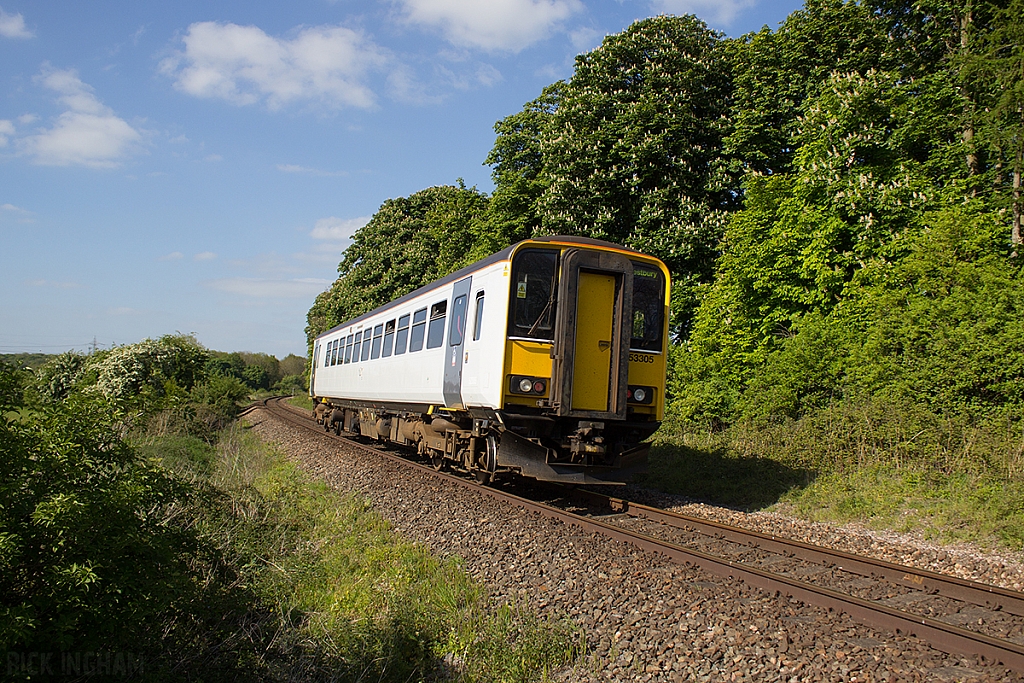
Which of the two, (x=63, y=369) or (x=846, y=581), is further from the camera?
(x=63, y=369)

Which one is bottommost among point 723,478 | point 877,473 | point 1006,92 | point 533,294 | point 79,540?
point 723,478

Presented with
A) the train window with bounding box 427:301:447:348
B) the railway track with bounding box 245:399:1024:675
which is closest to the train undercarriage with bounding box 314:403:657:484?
the railway track with bounding box 245:399:1024:675

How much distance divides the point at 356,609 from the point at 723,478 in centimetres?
700

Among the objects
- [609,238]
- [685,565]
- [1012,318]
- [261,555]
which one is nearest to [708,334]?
[609,238]

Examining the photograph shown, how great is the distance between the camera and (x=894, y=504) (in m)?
8.53

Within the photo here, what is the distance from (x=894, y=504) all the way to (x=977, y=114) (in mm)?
8486

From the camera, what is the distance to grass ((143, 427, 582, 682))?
4637mm

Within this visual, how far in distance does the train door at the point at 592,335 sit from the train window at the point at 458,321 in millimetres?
1759

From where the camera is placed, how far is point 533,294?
8.48 metres

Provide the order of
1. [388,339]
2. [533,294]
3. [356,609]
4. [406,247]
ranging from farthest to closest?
[406,247]
[388,339]
[533,294]
[356,609]

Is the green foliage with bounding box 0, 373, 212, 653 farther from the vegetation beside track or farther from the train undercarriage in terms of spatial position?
the train undercarriage

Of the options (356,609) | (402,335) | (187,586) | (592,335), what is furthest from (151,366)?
(187,586)

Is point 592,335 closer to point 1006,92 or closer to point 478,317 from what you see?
point 478,317

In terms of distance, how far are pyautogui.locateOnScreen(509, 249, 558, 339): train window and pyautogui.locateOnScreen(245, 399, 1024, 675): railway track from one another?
2.22 metres
